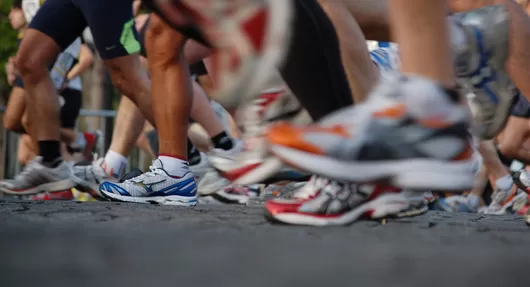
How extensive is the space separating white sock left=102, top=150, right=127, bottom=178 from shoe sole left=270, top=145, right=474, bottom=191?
3.29 m

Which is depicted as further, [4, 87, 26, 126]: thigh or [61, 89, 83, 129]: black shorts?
[61, 89, 83, 129]: black shorts

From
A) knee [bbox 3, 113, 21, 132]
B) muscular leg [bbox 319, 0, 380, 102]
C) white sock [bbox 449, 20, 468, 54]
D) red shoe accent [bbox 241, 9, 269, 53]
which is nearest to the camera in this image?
red shoe accent [bbox 241, 9, 269, 53]

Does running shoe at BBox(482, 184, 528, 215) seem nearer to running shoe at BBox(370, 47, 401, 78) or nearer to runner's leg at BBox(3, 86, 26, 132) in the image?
running shoe at BBox(370, 47, 401, 78)

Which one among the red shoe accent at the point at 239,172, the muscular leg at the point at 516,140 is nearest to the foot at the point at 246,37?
the red shoe accent at the point at 239,172

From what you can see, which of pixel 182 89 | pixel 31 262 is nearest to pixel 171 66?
pixel 182 89

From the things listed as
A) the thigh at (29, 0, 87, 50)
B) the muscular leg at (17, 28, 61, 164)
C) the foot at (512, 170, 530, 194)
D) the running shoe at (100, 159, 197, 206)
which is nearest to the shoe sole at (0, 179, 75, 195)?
the muscular leg at (17, 28, 61, 164)

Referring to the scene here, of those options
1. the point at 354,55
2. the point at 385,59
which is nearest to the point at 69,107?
the point at 385,59

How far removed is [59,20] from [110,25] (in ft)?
2.00

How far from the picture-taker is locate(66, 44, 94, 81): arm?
290 inches

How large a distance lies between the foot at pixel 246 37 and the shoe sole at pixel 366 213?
0.52m

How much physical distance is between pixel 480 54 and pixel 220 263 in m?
1.91

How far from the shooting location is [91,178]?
4742 millimetres

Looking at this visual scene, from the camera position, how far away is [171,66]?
3398mm

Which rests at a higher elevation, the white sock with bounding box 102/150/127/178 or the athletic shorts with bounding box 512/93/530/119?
the white sock with bounding box 102/150/127/178
